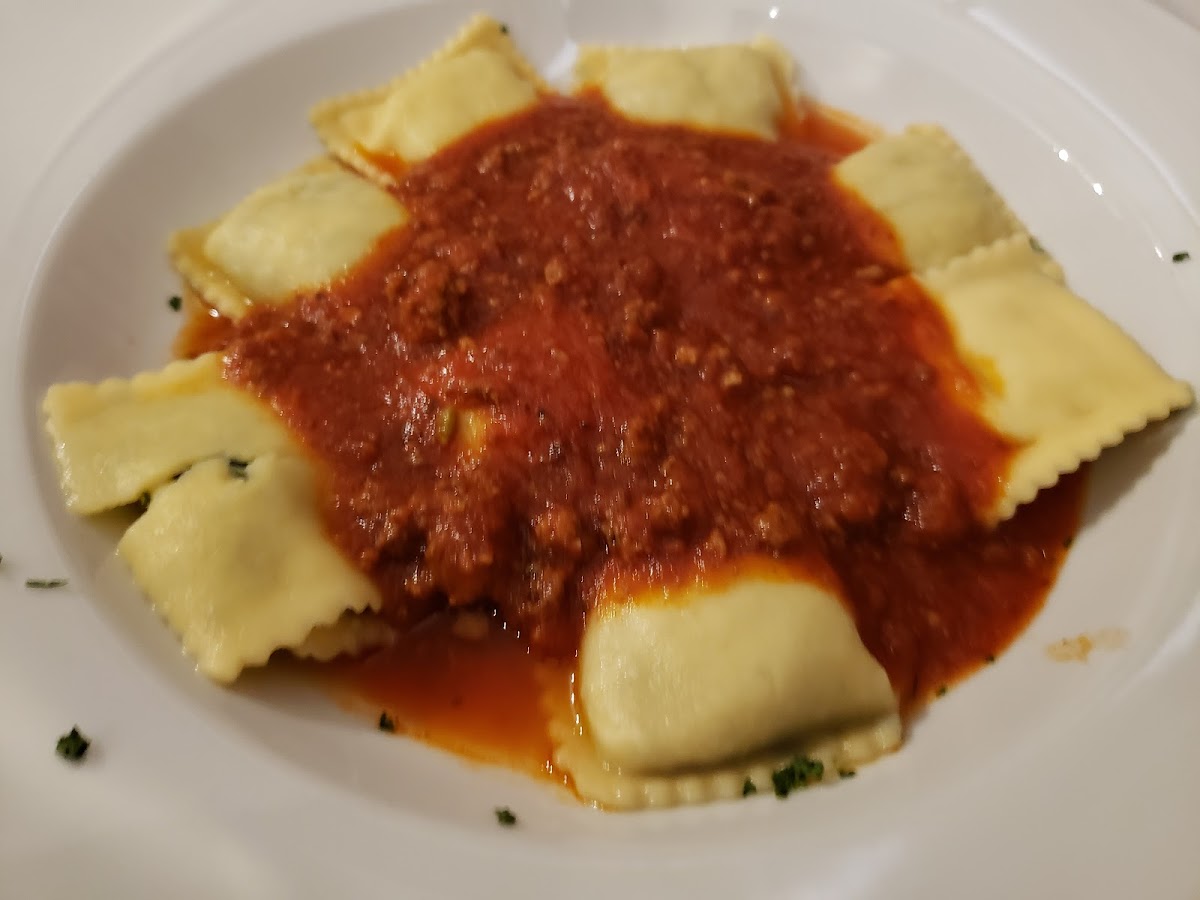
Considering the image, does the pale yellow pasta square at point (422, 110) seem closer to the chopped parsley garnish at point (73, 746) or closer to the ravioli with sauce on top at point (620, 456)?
the ravioli with sauce on top at point (620, 456)

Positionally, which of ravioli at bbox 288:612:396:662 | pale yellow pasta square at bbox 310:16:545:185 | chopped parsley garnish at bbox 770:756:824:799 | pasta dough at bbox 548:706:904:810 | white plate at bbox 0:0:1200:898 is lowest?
pasta dough at bbox 548:706:904:810

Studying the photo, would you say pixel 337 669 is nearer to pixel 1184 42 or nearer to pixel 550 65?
pixel 550 65

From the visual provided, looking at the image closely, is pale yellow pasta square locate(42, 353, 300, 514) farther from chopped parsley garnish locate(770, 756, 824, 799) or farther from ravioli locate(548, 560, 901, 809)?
chopped parsley garnish locate(770, 756, 824, 799)

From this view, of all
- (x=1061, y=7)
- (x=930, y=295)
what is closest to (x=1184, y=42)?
(x=1061, y=7)

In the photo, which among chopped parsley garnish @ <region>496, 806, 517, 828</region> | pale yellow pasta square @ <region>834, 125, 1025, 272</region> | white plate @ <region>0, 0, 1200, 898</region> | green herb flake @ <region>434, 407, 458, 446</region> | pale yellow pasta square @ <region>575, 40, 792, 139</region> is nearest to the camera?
white plate @ <region>0, 0, 1200, 898</region>

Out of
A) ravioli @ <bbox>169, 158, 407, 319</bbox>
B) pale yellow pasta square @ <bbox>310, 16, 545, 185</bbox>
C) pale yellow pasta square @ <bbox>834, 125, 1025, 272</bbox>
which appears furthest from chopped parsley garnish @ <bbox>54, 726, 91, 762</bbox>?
pale yellow pasta square @ <bbox>834, 125, 1025, 272</bbox>

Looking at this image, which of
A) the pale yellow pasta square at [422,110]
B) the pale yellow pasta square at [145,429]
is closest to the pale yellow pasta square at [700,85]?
the pale yellow pasta square at [422,110]

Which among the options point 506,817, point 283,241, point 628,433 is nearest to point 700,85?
point 283,241
